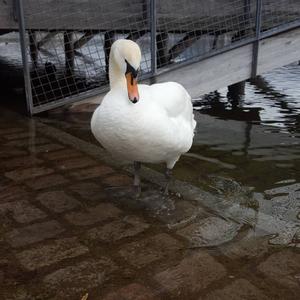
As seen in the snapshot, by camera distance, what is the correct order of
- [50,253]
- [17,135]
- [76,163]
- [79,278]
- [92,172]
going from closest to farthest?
1. [79,278]
2. [50,253]
3. [92,172]
4. [76,163]
5. [17,135]

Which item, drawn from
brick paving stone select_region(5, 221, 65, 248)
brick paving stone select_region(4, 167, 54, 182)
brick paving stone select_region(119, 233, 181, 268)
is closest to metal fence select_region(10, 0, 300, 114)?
brick paving stone select_region(4, 167, 54, 182)

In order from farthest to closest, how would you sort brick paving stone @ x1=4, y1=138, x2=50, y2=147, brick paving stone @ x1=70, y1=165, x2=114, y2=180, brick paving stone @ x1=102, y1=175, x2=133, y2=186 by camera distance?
brick paving stone @ x1=4, y1=138, x2=50, y2=147 < brick paving stone @ x1=70, y1=165, x2=114, y2=180 < brick paving stone @ x1=102, y1=175, x2=133, y2=186

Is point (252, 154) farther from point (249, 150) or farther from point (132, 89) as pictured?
point (132, 89)

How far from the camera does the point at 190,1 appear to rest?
739 centimetres

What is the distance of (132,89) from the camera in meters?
3.38

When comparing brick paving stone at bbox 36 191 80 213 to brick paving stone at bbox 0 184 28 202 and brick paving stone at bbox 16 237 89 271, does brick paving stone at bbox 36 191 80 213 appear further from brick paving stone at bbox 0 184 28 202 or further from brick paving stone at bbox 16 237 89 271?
brick paving stone at bbox 16 237 89 271

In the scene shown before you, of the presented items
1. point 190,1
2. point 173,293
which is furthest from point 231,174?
point 190,1

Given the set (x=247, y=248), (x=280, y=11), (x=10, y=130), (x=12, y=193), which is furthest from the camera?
(x=280, y=11)

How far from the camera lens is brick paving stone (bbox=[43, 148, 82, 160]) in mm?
4789

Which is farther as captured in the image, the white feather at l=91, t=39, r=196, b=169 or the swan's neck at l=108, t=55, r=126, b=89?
the swan's neck at l=108, t=55, r=126, b=89

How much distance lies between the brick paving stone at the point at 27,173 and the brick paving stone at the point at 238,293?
2229mm

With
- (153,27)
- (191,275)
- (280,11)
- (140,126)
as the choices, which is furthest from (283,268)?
(280,11)

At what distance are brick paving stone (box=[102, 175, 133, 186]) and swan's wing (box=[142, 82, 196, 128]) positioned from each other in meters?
0.74

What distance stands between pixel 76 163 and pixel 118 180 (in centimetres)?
56
